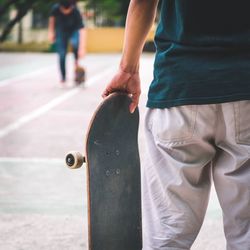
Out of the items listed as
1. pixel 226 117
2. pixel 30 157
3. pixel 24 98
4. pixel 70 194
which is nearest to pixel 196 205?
pixel 226 117

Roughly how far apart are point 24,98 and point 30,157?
185 inches

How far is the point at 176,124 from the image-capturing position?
2387 millimetres

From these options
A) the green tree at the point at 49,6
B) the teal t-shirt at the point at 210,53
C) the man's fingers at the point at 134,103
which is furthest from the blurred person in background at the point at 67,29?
the green tree at the point at 49,6

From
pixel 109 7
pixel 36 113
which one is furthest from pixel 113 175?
pixel 109 7

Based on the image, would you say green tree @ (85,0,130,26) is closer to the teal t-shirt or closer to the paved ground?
the paved ground

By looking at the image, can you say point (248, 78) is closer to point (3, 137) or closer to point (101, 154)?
point (101, 154)

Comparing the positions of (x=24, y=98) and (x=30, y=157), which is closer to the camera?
(x=30, y=157)

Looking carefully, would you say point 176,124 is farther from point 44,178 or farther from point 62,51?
point 62,51

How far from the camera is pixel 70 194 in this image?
15.4 ft

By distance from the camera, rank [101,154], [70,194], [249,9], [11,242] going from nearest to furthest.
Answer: [249,9]
[101,154]
[11,242]
[70,194]

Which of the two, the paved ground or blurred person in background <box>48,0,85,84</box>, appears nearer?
the paved ground

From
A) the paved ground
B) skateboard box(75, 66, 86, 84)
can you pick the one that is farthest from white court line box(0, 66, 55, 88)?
the paved ground

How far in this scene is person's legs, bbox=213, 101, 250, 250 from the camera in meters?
2.35

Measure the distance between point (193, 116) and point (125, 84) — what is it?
42 cm
